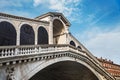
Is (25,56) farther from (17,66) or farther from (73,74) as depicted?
(73,74)

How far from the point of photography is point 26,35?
2386 centimetres

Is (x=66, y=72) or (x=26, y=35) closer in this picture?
(x=26, y=35)

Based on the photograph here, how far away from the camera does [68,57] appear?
76.5ft

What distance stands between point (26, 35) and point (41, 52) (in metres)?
5.69

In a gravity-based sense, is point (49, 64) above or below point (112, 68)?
above

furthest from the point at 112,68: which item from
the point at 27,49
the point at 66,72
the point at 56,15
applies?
the point at 27,49

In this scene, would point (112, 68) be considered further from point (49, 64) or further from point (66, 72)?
point (49, 64)

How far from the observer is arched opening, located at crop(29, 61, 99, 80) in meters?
24.6

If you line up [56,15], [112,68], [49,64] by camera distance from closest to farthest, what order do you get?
[49,64] → [56,15] → [112,68]

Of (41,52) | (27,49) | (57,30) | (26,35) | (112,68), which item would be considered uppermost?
(57,30)

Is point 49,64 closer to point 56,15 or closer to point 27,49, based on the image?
point 27,49

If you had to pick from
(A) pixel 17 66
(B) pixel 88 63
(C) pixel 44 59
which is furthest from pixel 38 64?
(B) pixel 88 63

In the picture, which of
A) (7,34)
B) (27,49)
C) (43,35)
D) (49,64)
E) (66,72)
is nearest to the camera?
(27,49)

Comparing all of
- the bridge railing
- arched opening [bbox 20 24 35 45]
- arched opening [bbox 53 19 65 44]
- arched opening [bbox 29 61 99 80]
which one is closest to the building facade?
arched opening [bbox 29 61 99 80]
